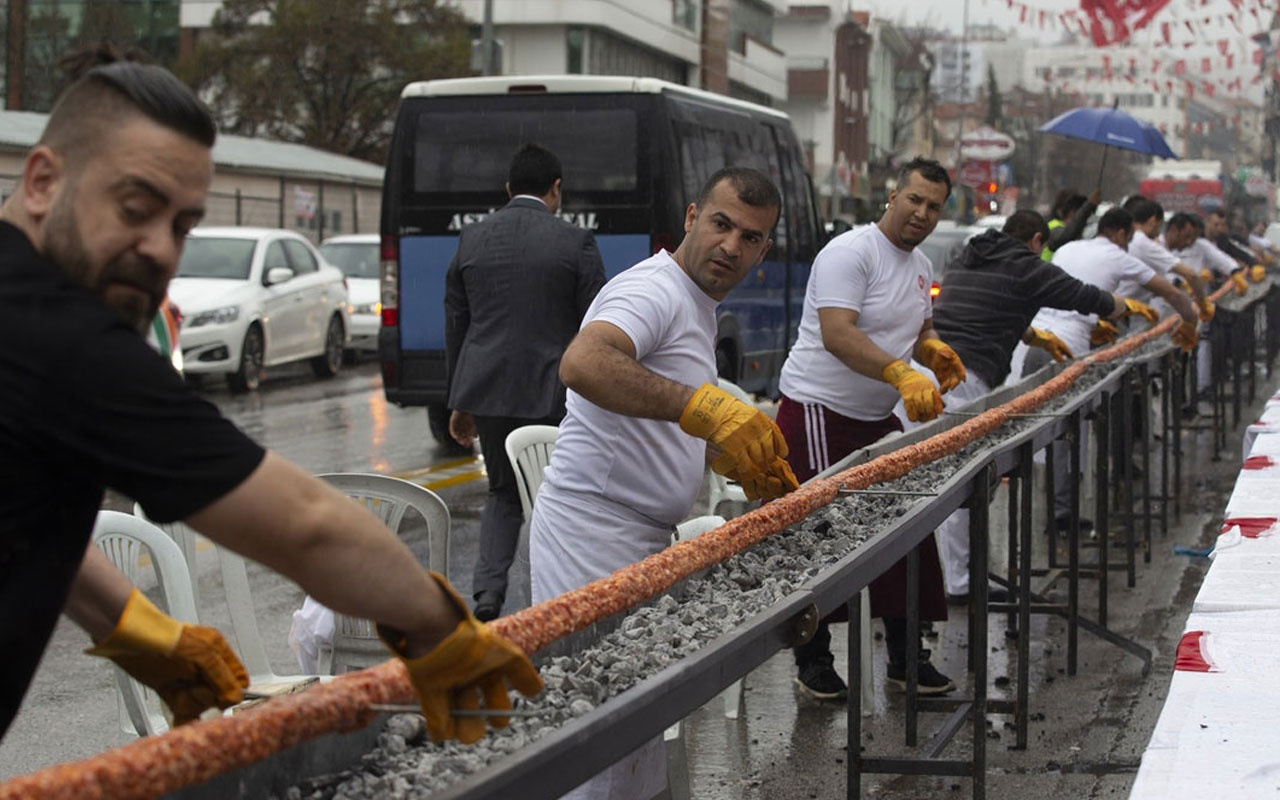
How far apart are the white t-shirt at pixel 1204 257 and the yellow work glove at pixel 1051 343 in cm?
839

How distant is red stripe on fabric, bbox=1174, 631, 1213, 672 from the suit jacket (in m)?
3.95

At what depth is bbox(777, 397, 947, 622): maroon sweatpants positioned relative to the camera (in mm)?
6918

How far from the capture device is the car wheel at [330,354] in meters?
21.2

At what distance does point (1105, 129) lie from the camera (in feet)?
54.1

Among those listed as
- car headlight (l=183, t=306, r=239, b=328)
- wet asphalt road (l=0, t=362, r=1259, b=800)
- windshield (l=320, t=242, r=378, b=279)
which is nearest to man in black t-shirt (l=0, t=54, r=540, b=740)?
wet asphalt road (l=0, t=362, r=1259, b=800)

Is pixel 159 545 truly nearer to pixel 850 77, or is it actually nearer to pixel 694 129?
pixel 694 129

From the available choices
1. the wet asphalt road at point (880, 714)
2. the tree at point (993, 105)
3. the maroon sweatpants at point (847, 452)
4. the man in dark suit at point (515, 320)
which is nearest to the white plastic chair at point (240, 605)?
the wet asphalt road at point (880, 714)

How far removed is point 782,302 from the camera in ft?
50.2

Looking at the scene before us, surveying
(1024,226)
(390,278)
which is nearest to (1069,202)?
(1024,226)

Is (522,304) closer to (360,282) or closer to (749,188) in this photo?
(749,188)

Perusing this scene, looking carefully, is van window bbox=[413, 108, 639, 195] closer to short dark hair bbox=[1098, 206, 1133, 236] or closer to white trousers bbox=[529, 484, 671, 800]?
short dark hair bbox=[1098, 206, 1133, 236]

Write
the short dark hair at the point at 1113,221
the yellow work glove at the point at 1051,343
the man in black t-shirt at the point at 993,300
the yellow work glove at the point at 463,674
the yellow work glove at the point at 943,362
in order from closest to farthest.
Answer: the yellow work glove at the point at 463,674
the yellow work glove at the point at 943,362
the man in black t-shirt at the point at 993,300
the yellow work glove at the point at 1051,343
the short dark hair at the point at 1113,221

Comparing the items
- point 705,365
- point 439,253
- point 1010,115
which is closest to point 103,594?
point 705,365

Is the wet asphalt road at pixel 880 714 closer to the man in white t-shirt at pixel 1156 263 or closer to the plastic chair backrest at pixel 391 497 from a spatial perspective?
the plastic chair backrest at pixel 391 497
